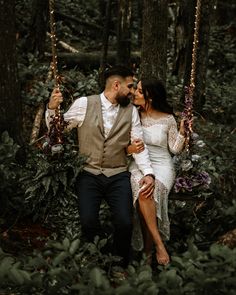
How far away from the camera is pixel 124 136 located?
222 inches

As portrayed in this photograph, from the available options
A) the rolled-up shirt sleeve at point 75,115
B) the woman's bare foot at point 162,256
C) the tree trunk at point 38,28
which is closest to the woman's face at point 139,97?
the rolled-up shirt sleeve at point 75,115

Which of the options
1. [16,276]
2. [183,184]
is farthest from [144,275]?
[183,184]

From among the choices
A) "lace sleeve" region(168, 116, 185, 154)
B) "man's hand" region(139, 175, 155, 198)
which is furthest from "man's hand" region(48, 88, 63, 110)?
"lace sleeve" region(168, 116, 185, 154)

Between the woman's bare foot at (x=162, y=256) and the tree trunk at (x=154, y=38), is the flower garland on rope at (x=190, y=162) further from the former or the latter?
the tree trunk at (x=154, y=38)

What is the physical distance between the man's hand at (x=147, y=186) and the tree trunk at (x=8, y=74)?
1.75 meters

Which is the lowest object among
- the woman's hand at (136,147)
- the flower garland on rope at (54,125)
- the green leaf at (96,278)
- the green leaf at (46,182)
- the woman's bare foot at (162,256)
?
the woman's bare foot at (162,256)

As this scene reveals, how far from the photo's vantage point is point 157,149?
5.94 metres

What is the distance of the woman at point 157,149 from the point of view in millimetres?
5621

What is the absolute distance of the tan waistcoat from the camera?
220 inches

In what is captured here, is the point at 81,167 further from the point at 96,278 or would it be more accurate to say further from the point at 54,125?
the point at 96,278

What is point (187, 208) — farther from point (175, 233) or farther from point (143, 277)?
point (143, 277)

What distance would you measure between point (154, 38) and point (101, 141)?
290 centimetres

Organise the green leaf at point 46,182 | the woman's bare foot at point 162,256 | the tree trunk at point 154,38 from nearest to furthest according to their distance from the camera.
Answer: the woman's bare foot at point 162,256, the green leaf at point 46,182, the tree trunk at point 154,38

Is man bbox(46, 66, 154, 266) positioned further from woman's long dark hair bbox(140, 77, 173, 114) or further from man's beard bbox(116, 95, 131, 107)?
woman's long dark hair bbox(140, 77, 173, 114)
